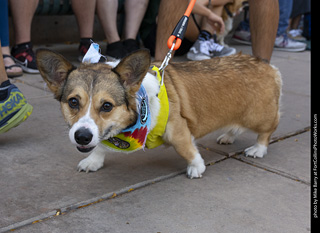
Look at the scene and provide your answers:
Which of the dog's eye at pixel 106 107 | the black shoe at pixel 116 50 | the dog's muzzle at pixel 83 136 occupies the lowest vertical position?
the black shoe at pixel 116 50

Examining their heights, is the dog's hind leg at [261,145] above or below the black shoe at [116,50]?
above

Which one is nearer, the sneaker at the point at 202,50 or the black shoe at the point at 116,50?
the black shoe at the point at 116,50

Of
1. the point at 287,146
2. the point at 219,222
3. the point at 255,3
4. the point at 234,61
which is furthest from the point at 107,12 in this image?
the point at 219,222

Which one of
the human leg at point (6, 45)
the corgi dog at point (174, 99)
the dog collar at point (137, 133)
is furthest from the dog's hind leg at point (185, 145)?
the human leg at point (6, 45)

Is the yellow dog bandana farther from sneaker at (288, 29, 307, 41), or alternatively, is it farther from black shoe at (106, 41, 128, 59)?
sneaker at (288, 29, 307, 41)

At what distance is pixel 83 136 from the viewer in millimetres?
2410

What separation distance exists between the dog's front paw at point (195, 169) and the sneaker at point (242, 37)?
561 cm

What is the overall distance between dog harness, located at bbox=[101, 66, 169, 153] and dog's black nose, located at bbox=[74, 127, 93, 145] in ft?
1.29

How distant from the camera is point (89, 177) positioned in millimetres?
3062

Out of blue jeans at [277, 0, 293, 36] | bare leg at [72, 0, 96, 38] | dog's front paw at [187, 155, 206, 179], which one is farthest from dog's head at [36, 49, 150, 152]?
blue jeans at [277, 0, 293, 36]

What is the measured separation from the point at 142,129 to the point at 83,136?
50 centimetres

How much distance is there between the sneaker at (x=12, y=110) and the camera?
11.2 ft

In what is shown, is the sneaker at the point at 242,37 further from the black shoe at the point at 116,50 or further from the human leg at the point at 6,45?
the human leg at the point at 6,45

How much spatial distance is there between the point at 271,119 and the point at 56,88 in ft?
6.06
